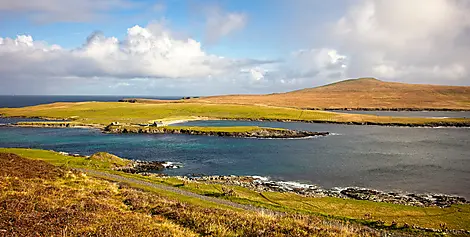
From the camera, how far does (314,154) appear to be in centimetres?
6756

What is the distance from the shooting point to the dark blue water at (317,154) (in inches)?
1911

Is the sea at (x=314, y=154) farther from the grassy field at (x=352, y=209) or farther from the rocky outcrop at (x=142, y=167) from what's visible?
the grassy field at (x=352, y=209)

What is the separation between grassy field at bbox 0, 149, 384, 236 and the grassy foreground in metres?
103

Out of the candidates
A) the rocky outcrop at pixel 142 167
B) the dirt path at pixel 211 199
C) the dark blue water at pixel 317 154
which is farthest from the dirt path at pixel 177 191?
the dark blue water at pixel 317 154

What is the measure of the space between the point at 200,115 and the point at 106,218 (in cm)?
13677

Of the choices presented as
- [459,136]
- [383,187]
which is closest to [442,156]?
[383,187]

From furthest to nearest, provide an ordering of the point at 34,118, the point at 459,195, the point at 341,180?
the point at 34,118, the point at 341,180, the point at 459,195

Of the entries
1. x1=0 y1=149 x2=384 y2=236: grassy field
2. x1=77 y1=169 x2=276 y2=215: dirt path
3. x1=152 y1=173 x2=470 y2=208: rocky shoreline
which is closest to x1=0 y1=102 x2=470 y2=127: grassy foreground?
x1=77 y1=169 x2=276 y2=215: dirt path

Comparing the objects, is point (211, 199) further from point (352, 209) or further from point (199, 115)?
point (199, 115)

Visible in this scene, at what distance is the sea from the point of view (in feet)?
158

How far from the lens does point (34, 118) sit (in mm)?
143750

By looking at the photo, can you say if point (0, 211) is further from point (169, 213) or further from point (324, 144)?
point (324, 144)

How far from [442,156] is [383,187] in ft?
96.1

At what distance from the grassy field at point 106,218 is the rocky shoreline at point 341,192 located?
1450cm
